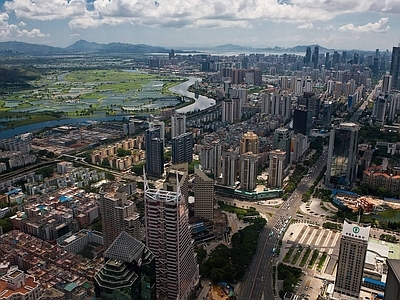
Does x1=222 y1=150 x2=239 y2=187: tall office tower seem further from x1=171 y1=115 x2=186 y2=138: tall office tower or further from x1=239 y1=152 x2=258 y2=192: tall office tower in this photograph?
x1=171 y1=115 x2=186 y2=138: tall office tower

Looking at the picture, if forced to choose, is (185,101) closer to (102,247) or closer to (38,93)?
(38,93)

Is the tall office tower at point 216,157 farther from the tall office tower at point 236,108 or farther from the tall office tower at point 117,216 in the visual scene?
the tall office tower at point 236,108

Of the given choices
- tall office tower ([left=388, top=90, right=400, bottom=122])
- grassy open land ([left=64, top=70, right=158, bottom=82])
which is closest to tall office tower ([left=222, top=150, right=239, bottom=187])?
tall office tower ([left=388, top=90, right=400, bottom=122])

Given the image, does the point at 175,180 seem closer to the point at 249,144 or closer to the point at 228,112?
the point at 249,144

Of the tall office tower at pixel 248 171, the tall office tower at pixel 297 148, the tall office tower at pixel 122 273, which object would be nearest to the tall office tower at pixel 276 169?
the tall office tower at pixel 248 171

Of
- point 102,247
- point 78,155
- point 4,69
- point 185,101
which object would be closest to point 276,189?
point 102,247
